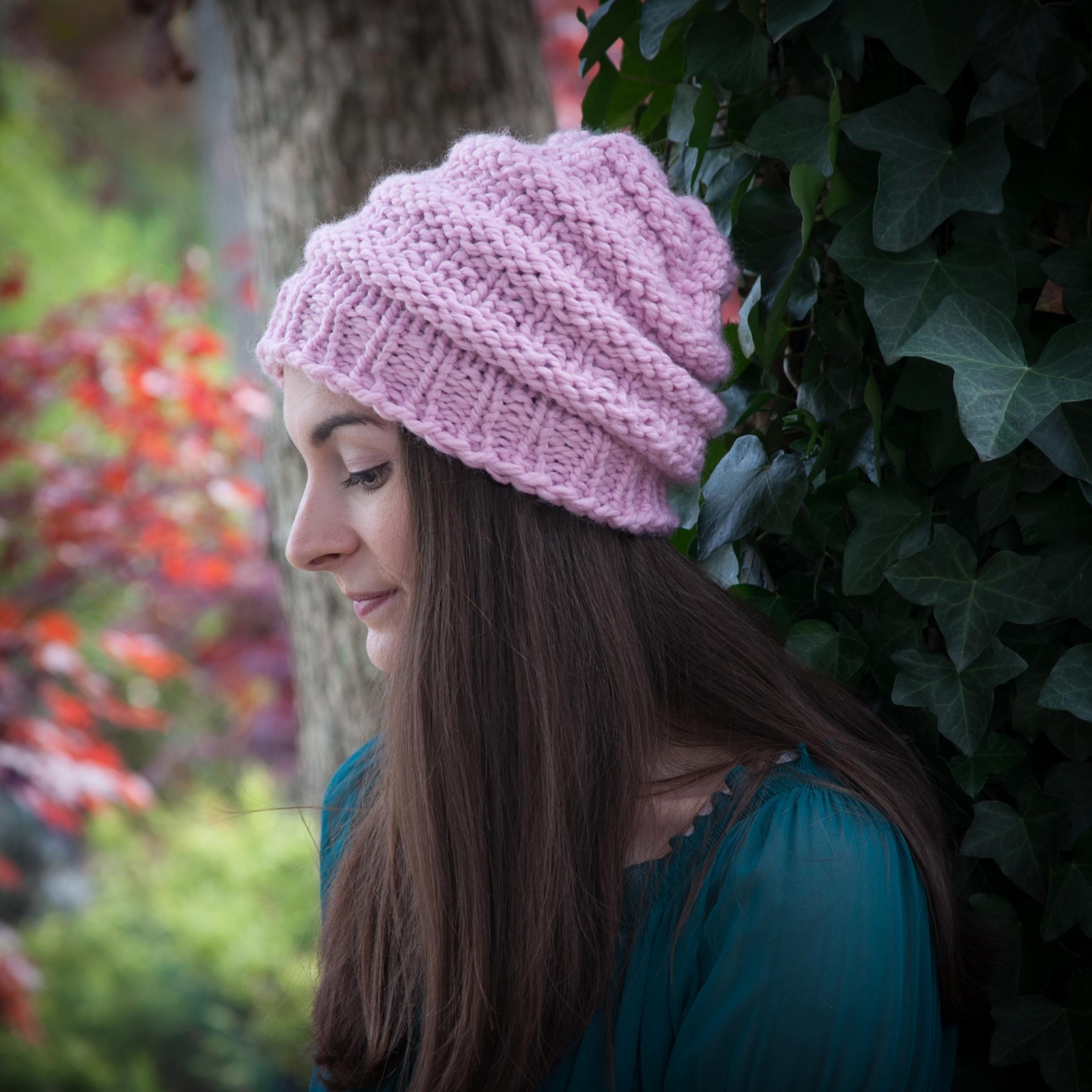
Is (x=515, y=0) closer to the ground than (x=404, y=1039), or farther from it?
farther from it

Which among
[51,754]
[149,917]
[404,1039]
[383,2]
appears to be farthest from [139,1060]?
[383,2]

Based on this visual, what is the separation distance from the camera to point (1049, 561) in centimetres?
134

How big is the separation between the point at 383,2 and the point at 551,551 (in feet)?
5.30

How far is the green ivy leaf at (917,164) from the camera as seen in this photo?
130cm

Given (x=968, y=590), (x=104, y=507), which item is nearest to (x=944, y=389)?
(x=968, y=590)

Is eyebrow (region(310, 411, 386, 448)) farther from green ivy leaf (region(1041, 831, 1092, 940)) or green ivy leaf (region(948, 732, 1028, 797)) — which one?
green ivy leaf (region(1041, 831, 1092, 940))

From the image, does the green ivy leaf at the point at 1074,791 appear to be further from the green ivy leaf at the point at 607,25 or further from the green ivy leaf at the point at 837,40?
the green ivy leaf at the point at 607,25

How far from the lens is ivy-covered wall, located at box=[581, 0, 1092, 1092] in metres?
1.28

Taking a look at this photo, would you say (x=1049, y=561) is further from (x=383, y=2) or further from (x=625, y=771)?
(x=383, y=2)

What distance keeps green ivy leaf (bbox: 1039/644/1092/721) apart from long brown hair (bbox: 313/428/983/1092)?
243mm

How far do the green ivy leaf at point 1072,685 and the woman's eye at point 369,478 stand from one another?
36.1 inches

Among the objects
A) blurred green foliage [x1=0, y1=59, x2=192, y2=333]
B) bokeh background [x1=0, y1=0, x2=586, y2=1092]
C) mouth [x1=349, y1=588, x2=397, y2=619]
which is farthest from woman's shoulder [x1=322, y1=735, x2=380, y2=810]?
blurred green foliage [x1=0, y1=59, x2=192, y2=333]

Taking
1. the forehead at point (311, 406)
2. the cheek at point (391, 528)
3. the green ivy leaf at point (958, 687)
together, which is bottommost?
the green ivy leaf at point (958, 687)

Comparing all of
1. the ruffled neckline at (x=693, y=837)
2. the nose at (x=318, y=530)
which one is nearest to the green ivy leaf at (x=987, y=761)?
the ruffled neckline at (x=693, y=837)
